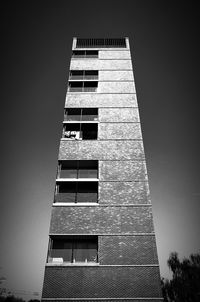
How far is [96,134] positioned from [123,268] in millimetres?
10518

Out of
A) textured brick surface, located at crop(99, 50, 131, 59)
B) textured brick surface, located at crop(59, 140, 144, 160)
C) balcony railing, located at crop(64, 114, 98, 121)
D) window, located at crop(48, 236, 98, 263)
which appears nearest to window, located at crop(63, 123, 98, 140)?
balcony railing, located at crop(64, 114, 98, 121)

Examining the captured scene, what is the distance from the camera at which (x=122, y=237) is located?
12.9m

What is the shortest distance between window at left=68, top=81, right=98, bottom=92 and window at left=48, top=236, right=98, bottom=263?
14083mm

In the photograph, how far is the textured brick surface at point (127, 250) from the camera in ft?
39.6

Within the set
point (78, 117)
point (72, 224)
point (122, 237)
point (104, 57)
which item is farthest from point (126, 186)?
point (104, 57)

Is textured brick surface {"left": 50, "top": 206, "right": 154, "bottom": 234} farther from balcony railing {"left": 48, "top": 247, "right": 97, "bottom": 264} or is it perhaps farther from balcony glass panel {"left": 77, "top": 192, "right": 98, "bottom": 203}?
balcony railing {"left": 48, "top": 247, "right": 97, "bottom": 264}

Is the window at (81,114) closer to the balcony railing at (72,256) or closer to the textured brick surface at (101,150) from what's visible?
the textured brick surface at (101,150)

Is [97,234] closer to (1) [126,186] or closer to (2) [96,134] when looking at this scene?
(1) [126,186]

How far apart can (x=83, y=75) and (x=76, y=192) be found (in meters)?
13.7

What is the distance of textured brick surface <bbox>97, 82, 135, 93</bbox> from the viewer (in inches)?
840

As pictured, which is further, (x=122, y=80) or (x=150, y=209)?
(x=122, y=80)

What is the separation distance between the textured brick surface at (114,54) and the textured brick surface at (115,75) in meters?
3.20

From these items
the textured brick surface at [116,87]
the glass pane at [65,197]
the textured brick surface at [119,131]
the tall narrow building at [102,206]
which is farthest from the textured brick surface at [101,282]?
the textured brick surface at [116,87]

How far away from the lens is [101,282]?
11422 millimetres
